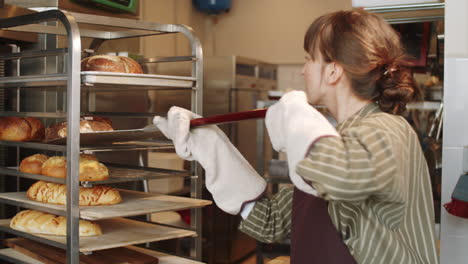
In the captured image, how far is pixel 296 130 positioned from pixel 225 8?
14.9ft

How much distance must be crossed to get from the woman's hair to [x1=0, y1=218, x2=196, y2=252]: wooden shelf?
88 cm

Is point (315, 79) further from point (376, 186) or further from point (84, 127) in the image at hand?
point (84, 127)

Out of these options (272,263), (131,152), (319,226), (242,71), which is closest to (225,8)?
(242,71)

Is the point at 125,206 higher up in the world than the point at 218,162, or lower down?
lower down

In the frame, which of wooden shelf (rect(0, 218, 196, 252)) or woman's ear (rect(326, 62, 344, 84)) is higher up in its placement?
woman's ear (rect(326, 62, 344, 84))

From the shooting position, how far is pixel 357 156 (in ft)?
3.16

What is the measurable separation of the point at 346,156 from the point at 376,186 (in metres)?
0.08

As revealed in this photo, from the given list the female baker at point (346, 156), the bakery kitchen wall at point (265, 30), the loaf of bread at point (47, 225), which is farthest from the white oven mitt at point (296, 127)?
the bakery kitchen wall at point (265, 30)

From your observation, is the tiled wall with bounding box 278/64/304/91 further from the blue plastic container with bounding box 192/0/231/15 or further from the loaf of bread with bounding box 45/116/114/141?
the loaf of bread with bounding box 45/116/114/141

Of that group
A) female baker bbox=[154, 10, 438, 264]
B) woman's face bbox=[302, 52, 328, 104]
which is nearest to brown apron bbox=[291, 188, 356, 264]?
female baker bbox=[154, 10, 438, 264]

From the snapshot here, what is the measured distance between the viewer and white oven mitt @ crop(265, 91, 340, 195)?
0.99 metres

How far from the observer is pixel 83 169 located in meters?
1.71

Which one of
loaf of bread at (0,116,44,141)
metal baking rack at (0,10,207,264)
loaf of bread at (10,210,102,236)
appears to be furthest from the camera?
loaf of bread at (0,116,44,141)

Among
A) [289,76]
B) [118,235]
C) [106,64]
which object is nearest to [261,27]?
[289,76]
